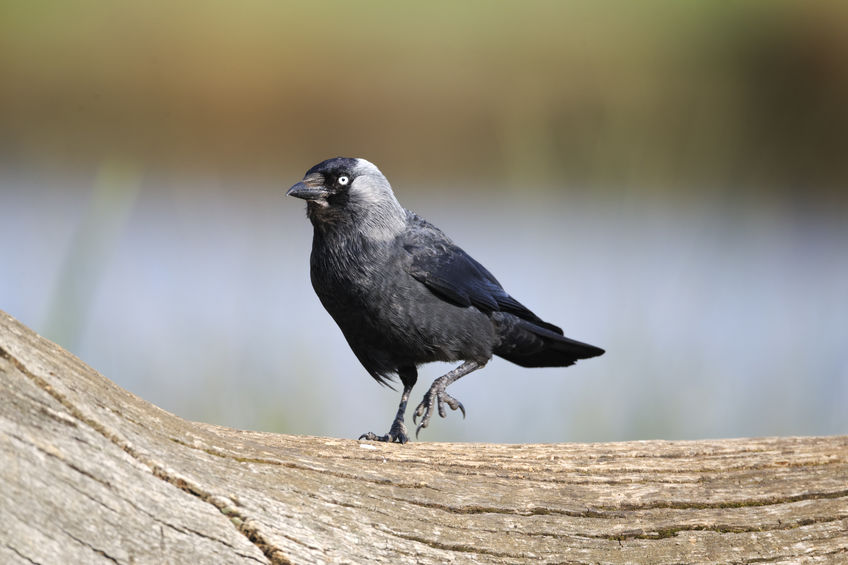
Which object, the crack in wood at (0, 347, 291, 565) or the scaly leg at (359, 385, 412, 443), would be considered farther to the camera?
the scaly leg at (359, 385, 412, 443)

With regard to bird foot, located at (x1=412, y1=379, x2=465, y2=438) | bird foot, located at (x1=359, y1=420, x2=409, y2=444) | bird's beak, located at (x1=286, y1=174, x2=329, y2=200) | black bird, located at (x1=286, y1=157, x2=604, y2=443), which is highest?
bird's beak, located at (x1=286, y1=174, x2=329, y2=200)

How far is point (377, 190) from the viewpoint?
3830 mm

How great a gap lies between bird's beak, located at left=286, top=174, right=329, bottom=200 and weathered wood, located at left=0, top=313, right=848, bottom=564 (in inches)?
47.7

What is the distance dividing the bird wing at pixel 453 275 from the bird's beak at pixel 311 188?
0.42m

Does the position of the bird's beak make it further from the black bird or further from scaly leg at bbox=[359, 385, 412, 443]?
scaly leg at bbox=[359, 385, 412, 443]

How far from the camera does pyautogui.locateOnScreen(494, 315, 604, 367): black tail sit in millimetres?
3957

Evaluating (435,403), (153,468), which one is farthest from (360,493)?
(435,403)

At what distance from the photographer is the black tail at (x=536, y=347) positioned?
3.96 metres

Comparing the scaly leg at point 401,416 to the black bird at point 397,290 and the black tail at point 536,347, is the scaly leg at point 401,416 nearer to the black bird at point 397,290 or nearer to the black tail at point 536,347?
the black bird at point 397,290

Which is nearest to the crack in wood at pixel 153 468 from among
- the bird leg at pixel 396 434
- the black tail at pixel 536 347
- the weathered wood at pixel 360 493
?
the weathered wood at pixel 360 493

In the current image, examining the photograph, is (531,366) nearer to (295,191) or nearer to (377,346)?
(377,346)

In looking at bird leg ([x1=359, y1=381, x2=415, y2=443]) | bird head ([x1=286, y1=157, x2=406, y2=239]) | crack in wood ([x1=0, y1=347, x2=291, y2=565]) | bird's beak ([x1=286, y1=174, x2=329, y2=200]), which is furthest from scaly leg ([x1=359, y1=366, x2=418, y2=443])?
crack in wood ([x1=0, y1=347, x2=291, y2=565])

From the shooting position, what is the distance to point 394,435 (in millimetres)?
3426

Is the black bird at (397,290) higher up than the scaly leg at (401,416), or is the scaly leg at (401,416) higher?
the black bird at (397,290)
